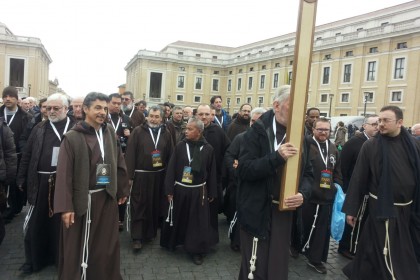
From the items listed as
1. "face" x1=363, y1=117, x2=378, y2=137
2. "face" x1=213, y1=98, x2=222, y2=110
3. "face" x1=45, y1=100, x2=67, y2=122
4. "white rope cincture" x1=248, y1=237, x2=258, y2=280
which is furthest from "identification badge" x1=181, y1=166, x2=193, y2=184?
"face" x1=213, y1=98, x2=222, y2=110

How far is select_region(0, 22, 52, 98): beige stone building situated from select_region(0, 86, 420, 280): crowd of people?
58060 millimetres

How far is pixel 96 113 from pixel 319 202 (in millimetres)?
3147

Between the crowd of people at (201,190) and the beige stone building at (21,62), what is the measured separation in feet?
190

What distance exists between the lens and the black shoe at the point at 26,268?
13.4ft

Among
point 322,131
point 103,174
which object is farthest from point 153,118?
point 322,131

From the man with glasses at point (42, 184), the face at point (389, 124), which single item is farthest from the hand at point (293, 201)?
the man with glasses at point (42, 184)

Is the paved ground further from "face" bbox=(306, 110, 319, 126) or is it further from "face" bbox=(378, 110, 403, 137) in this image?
"face" bbox=(306, 110, 319, 126)

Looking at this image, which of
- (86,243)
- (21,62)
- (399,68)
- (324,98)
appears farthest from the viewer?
(21,62)

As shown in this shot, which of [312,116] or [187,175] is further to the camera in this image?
[312,116]

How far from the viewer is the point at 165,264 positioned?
15.0 ft

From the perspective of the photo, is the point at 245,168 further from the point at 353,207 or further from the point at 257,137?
the point at 353,207

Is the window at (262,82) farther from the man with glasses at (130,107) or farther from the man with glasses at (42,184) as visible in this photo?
the man with glasses at (42,184)

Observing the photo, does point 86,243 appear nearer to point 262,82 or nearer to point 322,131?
point 322,131

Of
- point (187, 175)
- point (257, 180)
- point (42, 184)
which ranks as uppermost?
point (257, 180)
